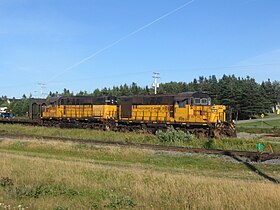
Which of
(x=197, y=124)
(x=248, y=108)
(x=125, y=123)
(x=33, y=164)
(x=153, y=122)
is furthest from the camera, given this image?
(x=248, y=108)

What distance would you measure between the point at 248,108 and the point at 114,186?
277 feet

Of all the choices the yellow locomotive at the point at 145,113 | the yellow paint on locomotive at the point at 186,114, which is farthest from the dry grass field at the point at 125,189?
the yellow paint on locomotive at the point at 186,114

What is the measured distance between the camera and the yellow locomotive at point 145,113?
99.3 feet

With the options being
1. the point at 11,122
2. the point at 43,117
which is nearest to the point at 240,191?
the point at 43,117

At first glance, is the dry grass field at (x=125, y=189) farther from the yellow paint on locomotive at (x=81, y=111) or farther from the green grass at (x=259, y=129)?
the green grass at (x=259, y=129)

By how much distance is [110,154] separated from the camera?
61.6 ft

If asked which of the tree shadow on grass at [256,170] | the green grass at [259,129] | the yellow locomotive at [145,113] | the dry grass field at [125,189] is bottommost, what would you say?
the green grass at [259,129]

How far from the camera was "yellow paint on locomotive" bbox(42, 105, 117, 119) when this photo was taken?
126 ft

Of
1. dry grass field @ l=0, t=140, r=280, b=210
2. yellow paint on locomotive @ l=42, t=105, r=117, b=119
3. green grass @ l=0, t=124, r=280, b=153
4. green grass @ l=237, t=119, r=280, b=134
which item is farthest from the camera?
green grass @ l=237, t=119, r=280, b=134

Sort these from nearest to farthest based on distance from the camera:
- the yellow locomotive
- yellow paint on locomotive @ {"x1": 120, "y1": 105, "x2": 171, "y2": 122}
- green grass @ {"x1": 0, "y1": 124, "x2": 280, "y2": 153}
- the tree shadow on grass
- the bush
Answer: the tree shadow on grass → green grass @ {"x1": 0, "y1": 124, "x2": 280, "y2": 153} → the bush → the yellow locomotive → yellow paint on locomotive @ {"x1": 120, "y1": 105, "x2": 171, "y2": 122}

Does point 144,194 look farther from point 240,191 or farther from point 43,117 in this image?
point 43,117

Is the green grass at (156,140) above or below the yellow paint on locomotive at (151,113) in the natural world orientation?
below

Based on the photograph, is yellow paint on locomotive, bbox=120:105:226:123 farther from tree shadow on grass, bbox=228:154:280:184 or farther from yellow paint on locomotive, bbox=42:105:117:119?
tree shadow on grass, bbox=228:154:280:184

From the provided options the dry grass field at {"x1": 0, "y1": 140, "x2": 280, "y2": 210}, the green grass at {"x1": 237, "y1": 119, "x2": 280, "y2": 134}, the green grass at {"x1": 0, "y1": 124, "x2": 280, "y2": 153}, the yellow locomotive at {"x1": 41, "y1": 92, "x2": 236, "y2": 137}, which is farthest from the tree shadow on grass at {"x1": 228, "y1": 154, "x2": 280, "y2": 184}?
the green grass at {"x1": 237, "y1": 119, "x2": 280, "y2": 134}
